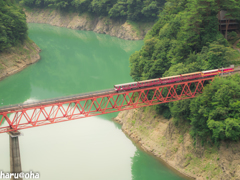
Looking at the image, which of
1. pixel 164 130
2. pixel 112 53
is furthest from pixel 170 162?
pixel 112 53

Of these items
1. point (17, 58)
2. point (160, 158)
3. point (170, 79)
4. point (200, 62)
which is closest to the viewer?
point (170, 79)

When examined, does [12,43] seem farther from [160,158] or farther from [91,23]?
[91,23]

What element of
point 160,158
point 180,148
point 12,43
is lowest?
point 160,158

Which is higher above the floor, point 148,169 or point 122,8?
point 122,8

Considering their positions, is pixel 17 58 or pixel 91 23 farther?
pixel 91 23

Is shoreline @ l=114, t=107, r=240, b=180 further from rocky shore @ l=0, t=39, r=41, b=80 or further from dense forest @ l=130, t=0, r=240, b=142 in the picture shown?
rocky shore @ l=0, t=39, r=41, b=80

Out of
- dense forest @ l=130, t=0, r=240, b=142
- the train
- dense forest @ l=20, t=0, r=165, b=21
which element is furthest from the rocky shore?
the train

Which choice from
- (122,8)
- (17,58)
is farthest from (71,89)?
(122,8)
